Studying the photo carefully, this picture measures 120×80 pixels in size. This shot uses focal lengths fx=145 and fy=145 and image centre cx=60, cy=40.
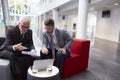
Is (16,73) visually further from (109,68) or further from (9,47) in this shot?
(109,68)

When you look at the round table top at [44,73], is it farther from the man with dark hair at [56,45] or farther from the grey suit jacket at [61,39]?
the grey suit jacket at [61,39]

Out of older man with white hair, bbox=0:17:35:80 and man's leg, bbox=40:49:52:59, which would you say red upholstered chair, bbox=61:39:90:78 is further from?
older man with white hair, bbox=0:17:35:80

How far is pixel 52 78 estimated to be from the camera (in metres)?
1.81

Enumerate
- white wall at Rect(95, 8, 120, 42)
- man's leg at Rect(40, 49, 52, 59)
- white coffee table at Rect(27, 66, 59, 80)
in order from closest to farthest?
white coffee table at Rect(27, 66, 59, 80) < man's leg at Rect(40, 49, 52, 59) < white wall at Rect(95, 8, 120, 42)

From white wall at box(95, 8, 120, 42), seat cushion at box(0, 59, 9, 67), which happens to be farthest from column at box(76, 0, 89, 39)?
white wall at box(95, 8, 120, 42)

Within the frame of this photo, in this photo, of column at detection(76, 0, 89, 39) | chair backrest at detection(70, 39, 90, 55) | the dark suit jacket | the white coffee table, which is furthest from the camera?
column at detection(76, 0, 89, 39)

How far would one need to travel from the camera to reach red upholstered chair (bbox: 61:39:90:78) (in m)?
3.01

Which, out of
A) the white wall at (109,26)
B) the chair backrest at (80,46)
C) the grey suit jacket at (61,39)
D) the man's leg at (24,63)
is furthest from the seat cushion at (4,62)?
the white wall at (109,26)

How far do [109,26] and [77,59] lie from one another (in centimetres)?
903

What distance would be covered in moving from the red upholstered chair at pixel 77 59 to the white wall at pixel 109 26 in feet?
25.2

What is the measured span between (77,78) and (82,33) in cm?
266

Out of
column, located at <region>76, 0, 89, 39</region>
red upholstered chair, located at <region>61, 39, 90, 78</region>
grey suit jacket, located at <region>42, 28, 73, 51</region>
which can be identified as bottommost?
red upholstered chair, located at <region>61, 39, 90, 78</region>

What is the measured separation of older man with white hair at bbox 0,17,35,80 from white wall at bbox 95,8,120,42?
8981mm

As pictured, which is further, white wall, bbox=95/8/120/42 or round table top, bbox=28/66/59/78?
white wall, bbox=95/8/120/42
